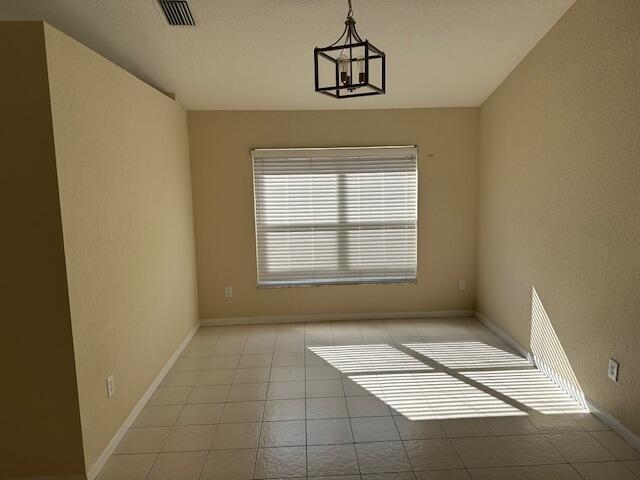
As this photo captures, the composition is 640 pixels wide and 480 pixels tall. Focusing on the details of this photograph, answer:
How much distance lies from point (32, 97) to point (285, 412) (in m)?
2.30

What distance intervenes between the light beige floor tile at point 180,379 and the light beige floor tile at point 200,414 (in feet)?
1.30

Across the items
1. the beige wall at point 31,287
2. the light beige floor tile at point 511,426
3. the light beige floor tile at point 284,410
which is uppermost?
the beige wall at point 31,287

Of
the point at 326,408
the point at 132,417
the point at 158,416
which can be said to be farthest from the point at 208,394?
the point at 326,408

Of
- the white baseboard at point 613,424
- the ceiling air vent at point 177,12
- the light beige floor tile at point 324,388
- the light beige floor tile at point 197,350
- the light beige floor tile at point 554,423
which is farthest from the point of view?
the light beige floor tile at point 197,350

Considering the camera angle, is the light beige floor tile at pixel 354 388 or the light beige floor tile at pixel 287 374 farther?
the light beige floor tile at pixel 287 374

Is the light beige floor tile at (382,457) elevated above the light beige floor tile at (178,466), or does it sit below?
above

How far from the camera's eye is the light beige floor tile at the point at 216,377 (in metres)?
3.35

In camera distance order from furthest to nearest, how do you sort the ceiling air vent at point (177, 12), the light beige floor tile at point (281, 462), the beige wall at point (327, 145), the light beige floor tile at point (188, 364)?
the beige wall at point (327, 145), the light beige floor tile at point (188, 364), the ceiling air vent at point (177, 12), the light beige floor tile at point (281, 462)

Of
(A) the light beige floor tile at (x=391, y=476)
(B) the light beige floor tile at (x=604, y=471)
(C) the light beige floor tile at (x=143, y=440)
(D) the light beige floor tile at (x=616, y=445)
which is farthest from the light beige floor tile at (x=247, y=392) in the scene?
(D) the light beige floor tile at (x=616, y=445)

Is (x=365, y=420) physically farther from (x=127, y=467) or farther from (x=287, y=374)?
(x=127, y=467)

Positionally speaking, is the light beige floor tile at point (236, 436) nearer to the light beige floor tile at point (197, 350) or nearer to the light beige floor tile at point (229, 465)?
the light beige floor tile at point (229, 465)

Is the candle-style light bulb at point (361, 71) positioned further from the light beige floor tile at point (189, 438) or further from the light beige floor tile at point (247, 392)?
the light beige floor tile at point (247, 392)

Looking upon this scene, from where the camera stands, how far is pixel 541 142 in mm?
3314

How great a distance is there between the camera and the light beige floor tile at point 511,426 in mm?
2564
